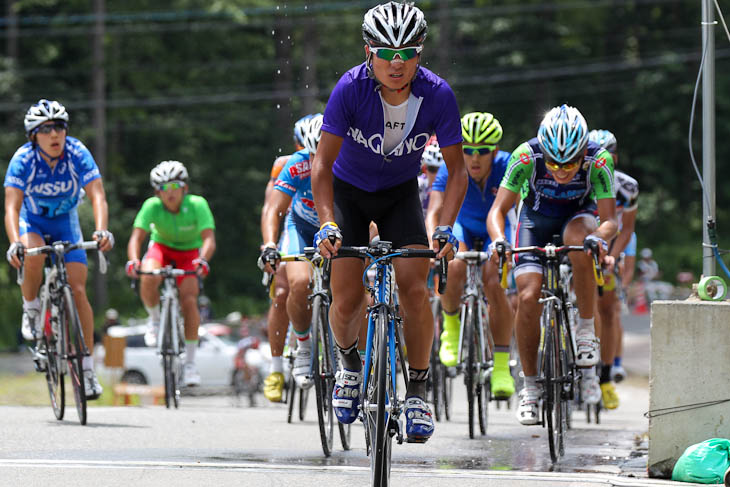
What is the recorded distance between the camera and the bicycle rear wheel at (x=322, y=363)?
9.09 metres

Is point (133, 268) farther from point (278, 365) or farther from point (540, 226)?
point (540, 226)

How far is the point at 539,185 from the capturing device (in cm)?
970

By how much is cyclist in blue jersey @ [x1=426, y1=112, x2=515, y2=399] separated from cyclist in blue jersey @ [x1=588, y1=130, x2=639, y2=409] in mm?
1188

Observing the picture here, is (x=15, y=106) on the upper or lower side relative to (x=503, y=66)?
lower

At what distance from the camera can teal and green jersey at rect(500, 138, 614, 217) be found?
948cm

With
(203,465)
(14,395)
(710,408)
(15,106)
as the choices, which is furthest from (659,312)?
(15,106)

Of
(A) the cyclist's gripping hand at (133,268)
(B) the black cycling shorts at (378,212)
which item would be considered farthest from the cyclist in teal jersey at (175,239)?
(B) the black cycling shorts at (378,212)

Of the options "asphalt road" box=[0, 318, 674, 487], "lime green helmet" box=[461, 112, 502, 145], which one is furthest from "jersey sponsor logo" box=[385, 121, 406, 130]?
"lime green helmet" box=[461, 112, 502, 145]

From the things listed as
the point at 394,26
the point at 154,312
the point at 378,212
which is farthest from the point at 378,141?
the point at 154,312

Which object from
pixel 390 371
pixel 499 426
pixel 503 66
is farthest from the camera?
pixel 503 66

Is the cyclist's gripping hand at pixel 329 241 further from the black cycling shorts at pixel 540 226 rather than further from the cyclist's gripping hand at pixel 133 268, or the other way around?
the cyclist's gripping hand at pixel 133 268

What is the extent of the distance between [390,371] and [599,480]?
4.99 feet

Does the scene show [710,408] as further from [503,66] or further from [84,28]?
[503,66]

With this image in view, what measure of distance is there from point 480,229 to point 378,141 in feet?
14.1
